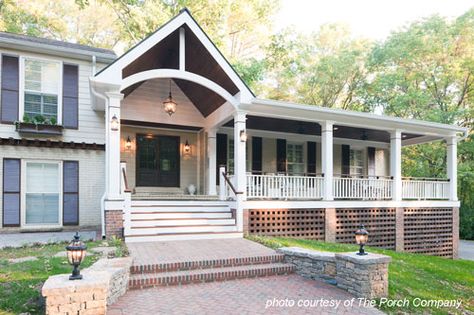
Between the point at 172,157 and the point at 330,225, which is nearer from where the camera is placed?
the point at 330,225

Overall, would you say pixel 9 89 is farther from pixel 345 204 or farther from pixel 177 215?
pixel 345 204

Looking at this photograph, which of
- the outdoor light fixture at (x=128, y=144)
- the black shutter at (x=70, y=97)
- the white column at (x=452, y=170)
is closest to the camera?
the black shutter at (x=70, y=97)

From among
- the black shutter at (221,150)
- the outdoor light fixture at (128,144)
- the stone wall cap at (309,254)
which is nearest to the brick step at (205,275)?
the stone wall cap at (309,254)

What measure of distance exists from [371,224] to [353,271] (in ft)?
19.8

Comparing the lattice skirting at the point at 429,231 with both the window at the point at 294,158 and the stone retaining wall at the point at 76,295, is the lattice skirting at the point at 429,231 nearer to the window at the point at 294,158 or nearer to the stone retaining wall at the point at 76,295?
the window at the point at 294,158

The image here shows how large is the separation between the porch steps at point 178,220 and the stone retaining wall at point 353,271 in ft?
9.68

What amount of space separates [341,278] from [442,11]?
18.0 m

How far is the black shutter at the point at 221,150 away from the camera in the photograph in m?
11.5

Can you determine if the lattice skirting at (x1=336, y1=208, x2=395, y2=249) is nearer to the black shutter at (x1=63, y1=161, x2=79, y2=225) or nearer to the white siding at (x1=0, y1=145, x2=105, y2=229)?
the white siding at (x1=0, y1=145, x2=105, y2=229)

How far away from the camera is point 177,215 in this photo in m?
8.61

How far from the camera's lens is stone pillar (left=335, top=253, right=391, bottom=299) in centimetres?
497

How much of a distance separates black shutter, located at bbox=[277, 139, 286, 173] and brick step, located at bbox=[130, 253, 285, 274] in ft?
21.9

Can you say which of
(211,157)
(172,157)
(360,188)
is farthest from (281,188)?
(172,157)

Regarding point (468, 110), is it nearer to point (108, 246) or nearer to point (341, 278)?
point (341, 278)
